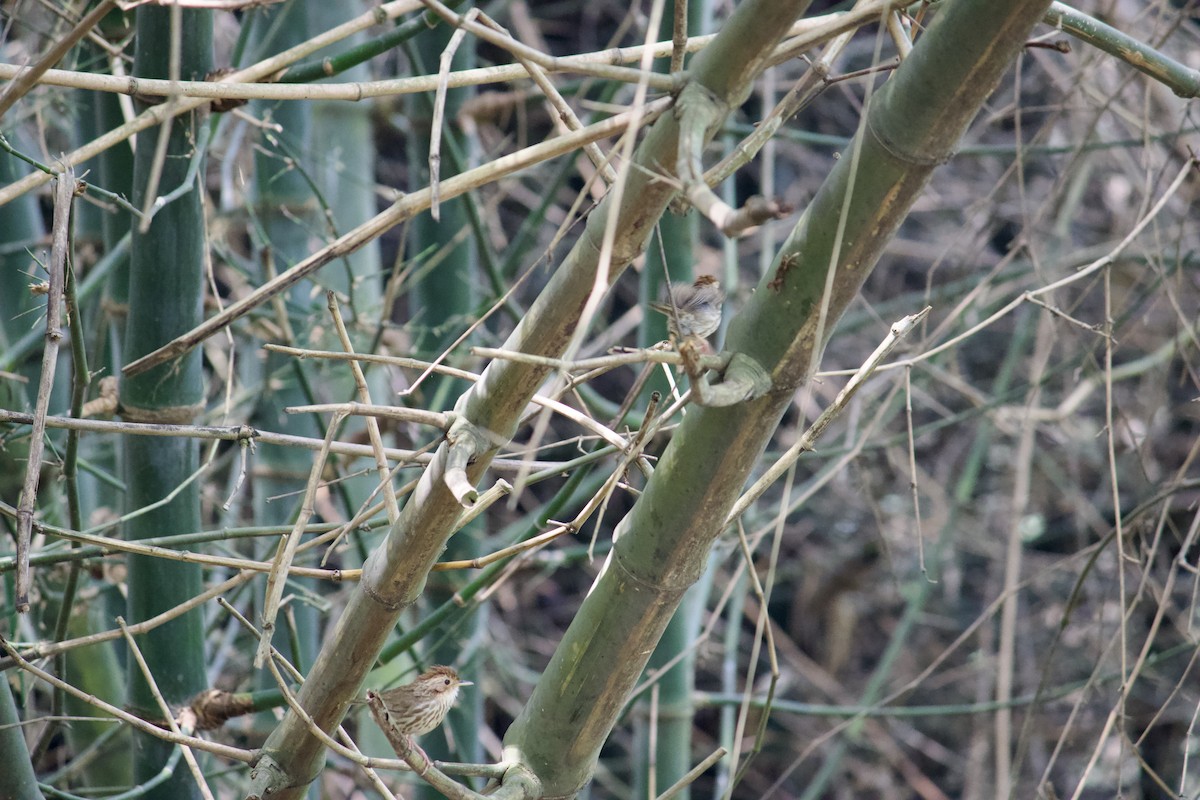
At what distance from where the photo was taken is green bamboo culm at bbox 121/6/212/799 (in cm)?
183

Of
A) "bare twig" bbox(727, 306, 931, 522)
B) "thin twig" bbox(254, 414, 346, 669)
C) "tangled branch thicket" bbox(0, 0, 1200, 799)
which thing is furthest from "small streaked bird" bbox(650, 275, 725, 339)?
"thin twig" bbox(254, 414, 346, 669)

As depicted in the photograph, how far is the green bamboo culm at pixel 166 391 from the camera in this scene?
5.99 feet

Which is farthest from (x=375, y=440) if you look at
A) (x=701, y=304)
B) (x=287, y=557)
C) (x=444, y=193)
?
(x=701, y=304)

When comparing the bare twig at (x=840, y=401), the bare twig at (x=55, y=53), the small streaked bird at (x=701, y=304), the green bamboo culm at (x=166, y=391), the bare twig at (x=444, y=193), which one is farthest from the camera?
the small streaked bird at (x=701, y=304)

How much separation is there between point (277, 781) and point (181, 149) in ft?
3.22

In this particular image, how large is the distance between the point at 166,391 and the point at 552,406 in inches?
38.3

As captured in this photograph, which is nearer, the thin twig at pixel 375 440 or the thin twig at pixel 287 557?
the thin twig at pixel 287 557

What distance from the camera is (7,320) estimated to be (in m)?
2.67

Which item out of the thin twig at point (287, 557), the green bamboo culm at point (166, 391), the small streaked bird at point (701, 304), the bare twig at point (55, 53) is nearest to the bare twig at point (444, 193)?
the thin twig at point (287, 557)

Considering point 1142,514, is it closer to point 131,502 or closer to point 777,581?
point 131,502

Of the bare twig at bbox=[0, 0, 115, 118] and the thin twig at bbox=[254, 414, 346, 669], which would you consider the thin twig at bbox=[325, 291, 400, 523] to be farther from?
the bare twig at bbox=[0, 0, 115, 118]

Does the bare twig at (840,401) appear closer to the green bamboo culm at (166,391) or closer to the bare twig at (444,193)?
the bare twig at (444,193)

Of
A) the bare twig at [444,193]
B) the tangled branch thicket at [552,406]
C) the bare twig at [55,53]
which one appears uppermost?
the bare twig at [55,53]

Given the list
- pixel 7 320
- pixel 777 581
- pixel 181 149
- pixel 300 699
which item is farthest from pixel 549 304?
pixel 777 581
